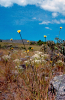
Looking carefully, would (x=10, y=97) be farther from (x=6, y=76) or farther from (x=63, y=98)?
(x=63, y=98)

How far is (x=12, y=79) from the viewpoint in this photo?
3.19m

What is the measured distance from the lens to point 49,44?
5.52 metres

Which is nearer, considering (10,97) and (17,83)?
(10,97)

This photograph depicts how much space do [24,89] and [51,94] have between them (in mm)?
773

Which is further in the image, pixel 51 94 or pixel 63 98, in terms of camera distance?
pixel 51 94

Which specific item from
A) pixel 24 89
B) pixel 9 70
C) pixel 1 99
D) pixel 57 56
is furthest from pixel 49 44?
pixel 1 99

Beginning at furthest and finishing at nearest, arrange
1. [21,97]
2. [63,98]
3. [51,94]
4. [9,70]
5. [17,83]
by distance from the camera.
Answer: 1. [9,70]
2. [17,83]
3. [21,97]
4. [51,94]
5. [63,98]

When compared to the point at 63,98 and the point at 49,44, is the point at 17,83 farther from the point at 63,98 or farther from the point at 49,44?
the point at 49,44

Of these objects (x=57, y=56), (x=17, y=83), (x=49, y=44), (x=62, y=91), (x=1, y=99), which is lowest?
(x=1, y=99)

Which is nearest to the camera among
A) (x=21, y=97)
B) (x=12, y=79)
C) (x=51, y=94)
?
(x=51, y=94)

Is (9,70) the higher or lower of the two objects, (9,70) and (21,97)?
the higher

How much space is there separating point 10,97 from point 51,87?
3.36 ft

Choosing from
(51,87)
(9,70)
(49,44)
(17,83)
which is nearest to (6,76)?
(9,70)

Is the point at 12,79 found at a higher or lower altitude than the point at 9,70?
lower
